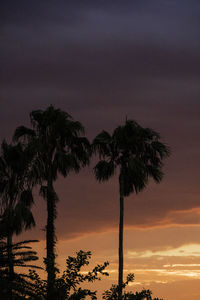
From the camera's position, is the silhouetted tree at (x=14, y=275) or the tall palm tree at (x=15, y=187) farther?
the tall palm tree at (x=15, y=187)

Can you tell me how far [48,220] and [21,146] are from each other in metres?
7.55

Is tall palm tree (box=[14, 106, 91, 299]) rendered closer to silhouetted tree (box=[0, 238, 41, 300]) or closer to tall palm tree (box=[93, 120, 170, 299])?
tall palm tree (box=[93, 120, 170, 299])

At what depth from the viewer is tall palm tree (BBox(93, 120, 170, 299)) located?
48.1 metres

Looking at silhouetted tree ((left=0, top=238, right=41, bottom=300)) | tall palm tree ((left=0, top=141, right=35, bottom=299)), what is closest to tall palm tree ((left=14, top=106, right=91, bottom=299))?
tall palm tree ((left=0, top=141, right=35, bottom=299))

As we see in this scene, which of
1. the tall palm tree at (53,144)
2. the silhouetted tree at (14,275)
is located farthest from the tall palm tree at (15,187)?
the silhouetted tree at (14,275)

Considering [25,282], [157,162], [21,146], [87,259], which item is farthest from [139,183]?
[25,282]

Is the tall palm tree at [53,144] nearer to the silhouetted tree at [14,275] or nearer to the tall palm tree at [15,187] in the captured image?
the tall palm tree at [15,187]

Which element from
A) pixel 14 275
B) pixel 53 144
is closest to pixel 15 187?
pixel 53 144

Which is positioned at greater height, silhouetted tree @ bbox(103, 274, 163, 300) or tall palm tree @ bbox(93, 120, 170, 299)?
tall palm tree @ bbox(93, 120, 170, 299)

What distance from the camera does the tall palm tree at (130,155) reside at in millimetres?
48125

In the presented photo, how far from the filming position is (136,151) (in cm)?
4897

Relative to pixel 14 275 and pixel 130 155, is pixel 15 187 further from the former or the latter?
pixel 14 275

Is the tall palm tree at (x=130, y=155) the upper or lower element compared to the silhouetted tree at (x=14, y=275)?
upper

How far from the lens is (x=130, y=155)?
49094 mm
